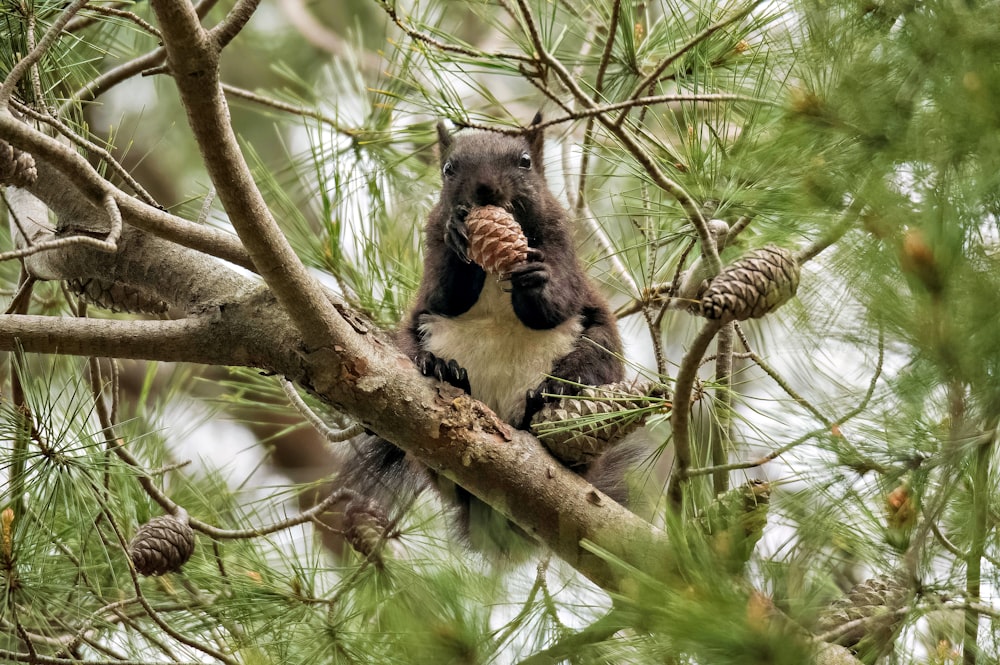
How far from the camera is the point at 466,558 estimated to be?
104 inches

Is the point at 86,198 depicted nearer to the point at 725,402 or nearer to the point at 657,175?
the point at 657,175

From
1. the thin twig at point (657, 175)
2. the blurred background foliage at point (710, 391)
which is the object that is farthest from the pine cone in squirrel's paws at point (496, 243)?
the thin twig at point (657, 175)

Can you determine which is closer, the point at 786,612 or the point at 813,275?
the point at 786,612

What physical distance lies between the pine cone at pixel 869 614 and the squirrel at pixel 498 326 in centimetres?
78

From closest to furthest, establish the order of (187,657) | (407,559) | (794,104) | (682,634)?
(682,634)
(794,104)
(187,657)
(407,559)

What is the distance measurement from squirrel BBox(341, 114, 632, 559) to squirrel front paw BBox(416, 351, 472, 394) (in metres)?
0.18

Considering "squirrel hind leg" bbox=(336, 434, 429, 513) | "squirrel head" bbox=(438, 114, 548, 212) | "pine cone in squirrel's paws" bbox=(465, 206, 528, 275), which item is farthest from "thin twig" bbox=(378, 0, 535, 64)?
"squirrel hind leg" bbox=(336, 434, 429, 513)

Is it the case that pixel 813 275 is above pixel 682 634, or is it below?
above

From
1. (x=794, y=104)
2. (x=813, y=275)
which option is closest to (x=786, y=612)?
(x=813, y=275)

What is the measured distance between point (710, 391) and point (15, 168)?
1587 mm

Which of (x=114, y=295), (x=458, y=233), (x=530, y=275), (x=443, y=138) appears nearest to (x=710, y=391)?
(x=530, y=275)

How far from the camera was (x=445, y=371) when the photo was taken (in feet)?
7.92

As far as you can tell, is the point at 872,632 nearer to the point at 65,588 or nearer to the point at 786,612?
the point at 786,612

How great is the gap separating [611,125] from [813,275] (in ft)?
2.00
